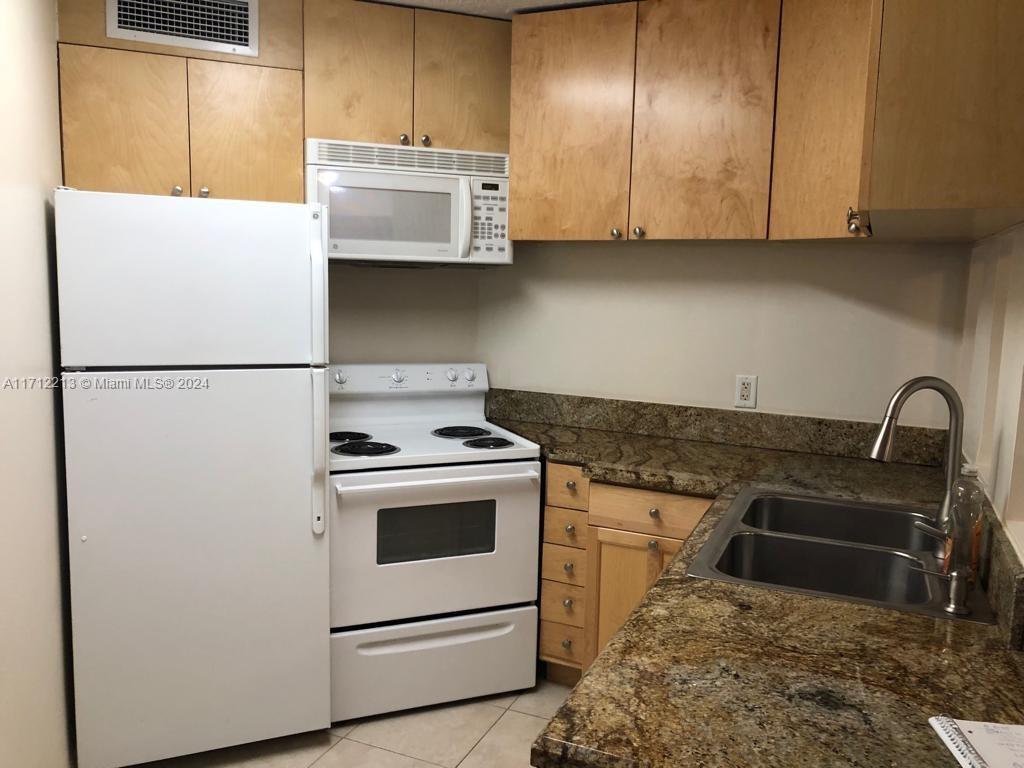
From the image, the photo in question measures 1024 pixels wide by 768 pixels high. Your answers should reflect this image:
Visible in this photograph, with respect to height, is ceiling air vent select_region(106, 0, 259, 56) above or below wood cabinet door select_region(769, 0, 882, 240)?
above

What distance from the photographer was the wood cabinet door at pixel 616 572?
2414mm

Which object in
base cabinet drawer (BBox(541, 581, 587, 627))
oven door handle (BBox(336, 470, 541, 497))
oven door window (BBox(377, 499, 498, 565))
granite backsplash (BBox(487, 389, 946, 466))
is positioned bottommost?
base cabinet drawer (BBox(541, 581, 587, 627))

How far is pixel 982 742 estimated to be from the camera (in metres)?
0.92

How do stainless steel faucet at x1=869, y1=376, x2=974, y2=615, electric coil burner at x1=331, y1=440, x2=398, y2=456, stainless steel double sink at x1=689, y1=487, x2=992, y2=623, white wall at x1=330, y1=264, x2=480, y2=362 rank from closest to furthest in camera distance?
1. stainless steel faucet at x1=869, y1=376, x2=974, y2=615
2. stainless steel double sink at x1=689, y1=487, x2=992, y2=623
3. electric coil burner at x1=331, y1=440, x2=398, y2=456
4. white wall at x1=330, y1=264, x2=480, y2=362

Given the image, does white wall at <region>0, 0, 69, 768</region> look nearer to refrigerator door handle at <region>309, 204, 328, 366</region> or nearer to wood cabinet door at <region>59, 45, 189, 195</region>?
wood cabinet door at <region>59, 45, 189, 195</region>

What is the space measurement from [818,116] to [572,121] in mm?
768

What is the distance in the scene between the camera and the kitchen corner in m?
0.91

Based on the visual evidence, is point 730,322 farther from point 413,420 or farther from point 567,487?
point 413,420

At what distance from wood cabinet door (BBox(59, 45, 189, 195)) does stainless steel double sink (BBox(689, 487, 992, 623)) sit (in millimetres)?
1895

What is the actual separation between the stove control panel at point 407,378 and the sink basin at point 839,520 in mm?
1351

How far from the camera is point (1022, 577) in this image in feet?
3.80

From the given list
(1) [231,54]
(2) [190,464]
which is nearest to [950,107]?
(2) [190,464]

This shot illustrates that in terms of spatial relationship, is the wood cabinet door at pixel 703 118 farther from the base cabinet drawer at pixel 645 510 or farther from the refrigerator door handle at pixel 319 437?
the refrigerator door handle at pixel 319 437

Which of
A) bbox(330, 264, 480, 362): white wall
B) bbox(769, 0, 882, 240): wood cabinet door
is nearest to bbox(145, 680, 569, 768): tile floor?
bbox(330, 264, 480, 362): white wall
